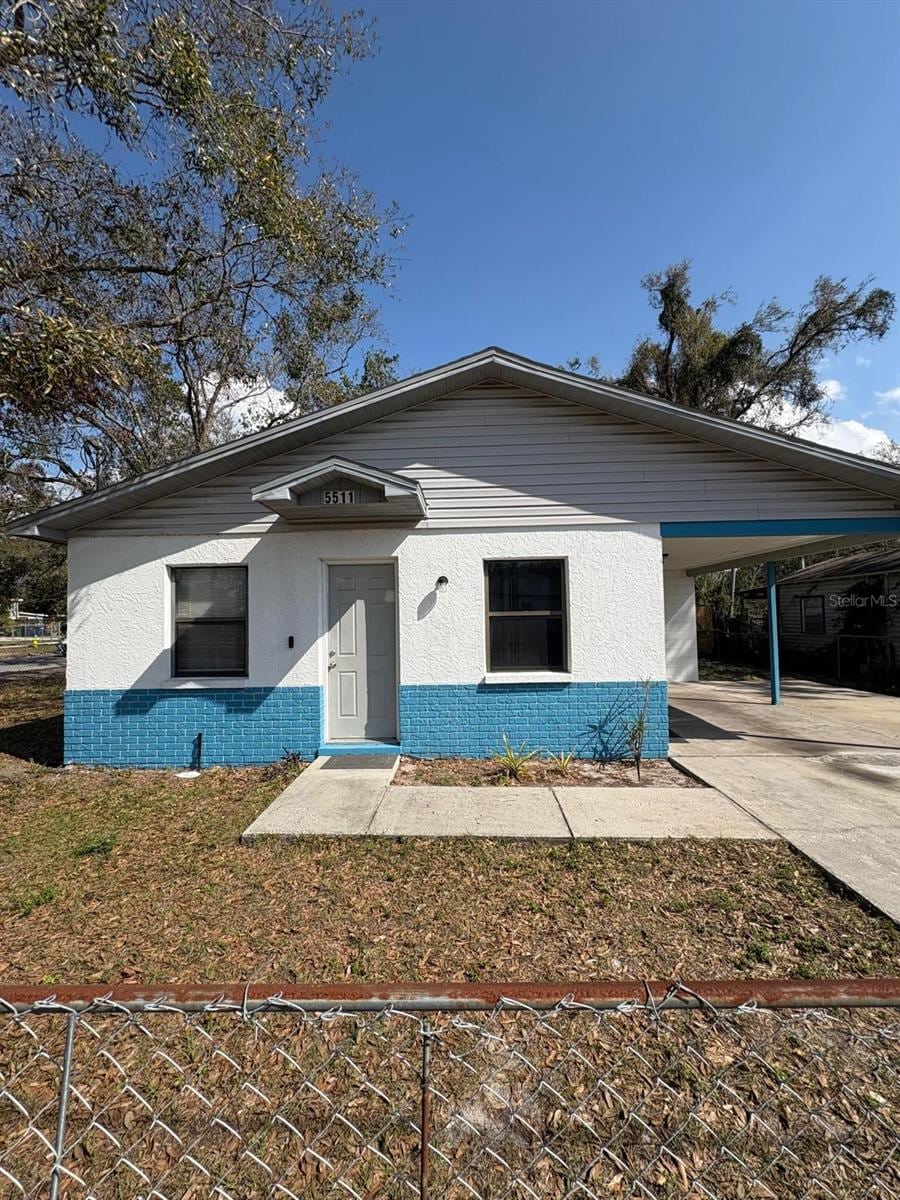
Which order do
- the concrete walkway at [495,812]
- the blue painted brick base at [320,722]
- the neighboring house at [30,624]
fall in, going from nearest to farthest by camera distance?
the concrete walkway at [495,812], the blue painted brick base at [320,722], the neighboring house at [30,624]

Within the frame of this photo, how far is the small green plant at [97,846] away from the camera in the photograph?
447cm

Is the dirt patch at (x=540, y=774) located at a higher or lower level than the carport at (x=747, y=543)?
lower

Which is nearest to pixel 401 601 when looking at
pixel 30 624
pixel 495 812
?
pixel 495 812

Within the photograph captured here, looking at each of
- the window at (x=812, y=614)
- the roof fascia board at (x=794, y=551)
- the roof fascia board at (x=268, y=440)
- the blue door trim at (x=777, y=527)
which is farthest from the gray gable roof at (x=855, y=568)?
the roof fascia board at (x=268, y=440)

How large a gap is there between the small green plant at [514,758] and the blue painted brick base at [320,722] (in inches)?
4.1

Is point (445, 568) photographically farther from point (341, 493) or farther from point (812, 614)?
point (812, 614)

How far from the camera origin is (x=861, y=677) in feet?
50.2

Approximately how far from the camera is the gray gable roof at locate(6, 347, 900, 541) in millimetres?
6367

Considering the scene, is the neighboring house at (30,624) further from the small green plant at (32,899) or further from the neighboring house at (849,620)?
the neighboring house at (849,620)

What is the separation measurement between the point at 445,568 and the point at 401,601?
0.70 metres

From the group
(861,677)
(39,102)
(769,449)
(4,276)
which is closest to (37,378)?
(4,276)

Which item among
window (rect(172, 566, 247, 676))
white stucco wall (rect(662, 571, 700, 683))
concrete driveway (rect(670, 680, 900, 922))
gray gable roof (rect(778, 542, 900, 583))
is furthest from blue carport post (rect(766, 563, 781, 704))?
window (rect(172, 566, 247, 676))

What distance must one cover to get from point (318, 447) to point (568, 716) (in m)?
4.73

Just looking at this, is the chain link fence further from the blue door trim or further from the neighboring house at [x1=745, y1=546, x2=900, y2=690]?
the neighboring house at [x1=745, y1=546, x2=900, y2=690]
